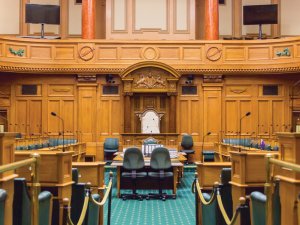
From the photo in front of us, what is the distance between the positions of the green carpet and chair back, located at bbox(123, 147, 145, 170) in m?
0.67

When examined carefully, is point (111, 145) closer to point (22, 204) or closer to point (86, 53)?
point (86, 53)

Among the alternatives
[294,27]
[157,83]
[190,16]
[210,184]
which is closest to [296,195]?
[210,184]

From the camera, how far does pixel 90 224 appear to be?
567cm

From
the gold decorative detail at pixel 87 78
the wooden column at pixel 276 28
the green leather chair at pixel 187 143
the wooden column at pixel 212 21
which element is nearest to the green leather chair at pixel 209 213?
the green leather chair at pixel 187 143

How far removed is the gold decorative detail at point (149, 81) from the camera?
51.5ft

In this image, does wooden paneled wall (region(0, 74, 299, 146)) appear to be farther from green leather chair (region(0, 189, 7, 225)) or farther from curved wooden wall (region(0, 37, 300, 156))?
green leather chair (region(0, 189, 7, 225))

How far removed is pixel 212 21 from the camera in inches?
664

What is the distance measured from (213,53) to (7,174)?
513 inches

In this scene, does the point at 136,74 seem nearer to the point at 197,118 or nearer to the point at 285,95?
the point at 197,118

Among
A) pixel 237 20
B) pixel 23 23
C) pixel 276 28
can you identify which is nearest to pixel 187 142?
pixel 237 20

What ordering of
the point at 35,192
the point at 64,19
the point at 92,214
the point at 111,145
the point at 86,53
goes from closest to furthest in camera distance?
the point at 35,192 < the point at 92,214 < the point at 111,145 < the point at 86,53 < the point at 64,19

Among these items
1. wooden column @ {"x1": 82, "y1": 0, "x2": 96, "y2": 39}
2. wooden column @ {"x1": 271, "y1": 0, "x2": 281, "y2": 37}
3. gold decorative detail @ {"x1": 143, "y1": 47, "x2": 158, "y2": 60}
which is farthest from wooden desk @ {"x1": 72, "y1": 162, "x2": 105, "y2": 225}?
wooden column @ {"x1": 271, "y1": 0, "x2": 281, "y2": 37}

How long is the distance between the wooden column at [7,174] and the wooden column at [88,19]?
43.3 feet

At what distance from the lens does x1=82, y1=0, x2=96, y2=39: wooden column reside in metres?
16.7
